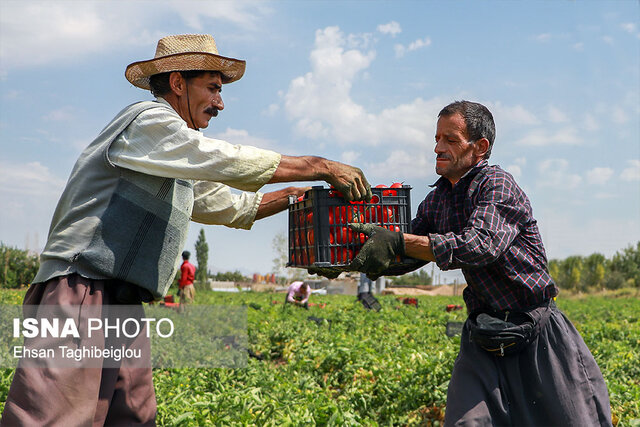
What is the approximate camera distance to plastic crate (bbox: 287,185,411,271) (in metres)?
2.87

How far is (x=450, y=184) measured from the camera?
3084mm

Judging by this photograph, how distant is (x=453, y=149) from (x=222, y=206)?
133 centimetres

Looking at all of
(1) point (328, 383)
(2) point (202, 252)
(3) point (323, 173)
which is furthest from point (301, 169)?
(2) point (202, 252)

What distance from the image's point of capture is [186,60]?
9.94 feet

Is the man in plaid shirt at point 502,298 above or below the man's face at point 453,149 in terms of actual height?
below

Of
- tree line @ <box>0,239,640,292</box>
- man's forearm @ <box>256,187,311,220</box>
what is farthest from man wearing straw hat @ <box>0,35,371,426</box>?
tree line @ <box>0,239,640,292</box>

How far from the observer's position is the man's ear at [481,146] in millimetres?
2938

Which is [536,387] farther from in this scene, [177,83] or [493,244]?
[177,83]

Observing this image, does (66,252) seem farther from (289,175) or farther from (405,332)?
(405,332)

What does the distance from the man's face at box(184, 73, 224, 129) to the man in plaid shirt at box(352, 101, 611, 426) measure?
915 millimetres

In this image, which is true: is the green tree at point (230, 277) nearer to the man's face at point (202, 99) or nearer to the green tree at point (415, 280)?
the green tree at point (415, 280)

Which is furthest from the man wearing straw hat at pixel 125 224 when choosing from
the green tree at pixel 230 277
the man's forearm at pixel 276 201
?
the green tree at pixel 230 277

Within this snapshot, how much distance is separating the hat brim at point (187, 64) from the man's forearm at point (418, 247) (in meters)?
1.22

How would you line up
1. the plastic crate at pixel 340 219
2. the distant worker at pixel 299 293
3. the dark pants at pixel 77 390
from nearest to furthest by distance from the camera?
the dark pants at pixel 77 390
the plastic crate at pixel 340 219
the distant worker at pixel 299 293
